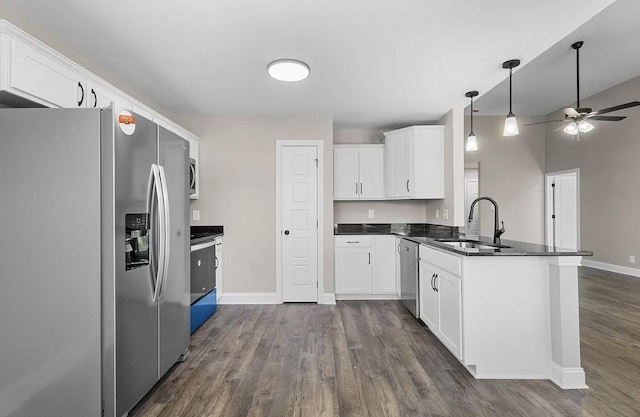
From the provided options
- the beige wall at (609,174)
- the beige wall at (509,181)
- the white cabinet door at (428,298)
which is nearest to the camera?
the white cabinet door at (428,298)

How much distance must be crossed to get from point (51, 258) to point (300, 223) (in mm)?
2848

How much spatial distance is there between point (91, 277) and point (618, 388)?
10.7 feet

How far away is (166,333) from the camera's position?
7.14 ft

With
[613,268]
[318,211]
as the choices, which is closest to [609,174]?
[613,268]

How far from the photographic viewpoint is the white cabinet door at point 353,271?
4.32 meters

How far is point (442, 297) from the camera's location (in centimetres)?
267

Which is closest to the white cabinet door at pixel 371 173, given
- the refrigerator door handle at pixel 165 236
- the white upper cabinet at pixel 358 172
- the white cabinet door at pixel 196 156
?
the white upper cabinet at pixel 358 172

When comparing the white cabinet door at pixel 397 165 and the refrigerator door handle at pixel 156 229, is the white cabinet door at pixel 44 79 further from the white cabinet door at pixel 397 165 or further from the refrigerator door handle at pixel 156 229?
the white cabinet door at pixel 397 165

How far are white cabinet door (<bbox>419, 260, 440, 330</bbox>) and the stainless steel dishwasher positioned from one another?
0.41 ft

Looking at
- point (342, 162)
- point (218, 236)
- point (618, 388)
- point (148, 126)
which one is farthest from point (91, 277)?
point (342, 162)

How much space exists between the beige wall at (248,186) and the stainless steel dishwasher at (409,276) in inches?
35.8

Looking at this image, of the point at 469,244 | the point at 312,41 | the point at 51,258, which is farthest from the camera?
the point at 469,244

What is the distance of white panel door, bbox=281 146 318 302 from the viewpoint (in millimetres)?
4199

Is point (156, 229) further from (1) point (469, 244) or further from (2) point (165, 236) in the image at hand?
(1) point (469, 244)
